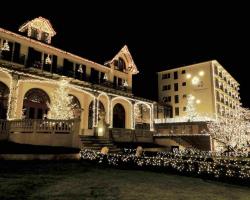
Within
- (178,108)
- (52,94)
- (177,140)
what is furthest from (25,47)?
(178,108)

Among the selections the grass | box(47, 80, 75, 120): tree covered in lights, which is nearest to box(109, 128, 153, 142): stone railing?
box(47, 80, 75, 120): tree covered in lights

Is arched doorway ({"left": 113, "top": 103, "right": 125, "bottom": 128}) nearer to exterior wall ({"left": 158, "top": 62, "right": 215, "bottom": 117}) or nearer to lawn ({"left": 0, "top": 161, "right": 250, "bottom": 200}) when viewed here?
exterior wall ({"left": 158, "top": 62, "right": 215, "bottom": 117})

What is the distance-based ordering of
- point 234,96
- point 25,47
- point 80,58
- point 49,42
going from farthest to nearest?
point 234,96 → point 80,58 → point 49,42 → point 25,47

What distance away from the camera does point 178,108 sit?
4838 centimetres

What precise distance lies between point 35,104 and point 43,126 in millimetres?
7751

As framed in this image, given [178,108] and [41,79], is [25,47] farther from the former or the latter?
[178,108]

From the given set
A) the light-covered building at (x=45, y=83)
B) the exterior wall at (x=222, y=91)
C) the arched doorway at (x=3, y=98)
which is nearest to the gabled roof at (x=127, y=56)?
the light-covered building at (x=45, y=83)

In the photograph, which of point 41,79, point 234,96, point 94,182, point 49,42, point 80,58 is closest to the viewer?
point 94,182

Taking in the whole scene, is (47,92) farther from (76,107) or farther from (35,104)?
(76,107)

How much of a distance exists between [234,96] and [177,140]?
134ft

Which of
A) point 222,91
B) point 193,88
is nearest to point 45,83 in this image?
point 193,88

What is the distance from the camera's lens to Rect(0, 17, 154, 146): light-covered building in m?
16.7

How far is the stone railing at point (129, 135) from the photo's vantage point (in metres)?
23.0

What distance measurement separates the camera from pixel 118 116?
32344mm
